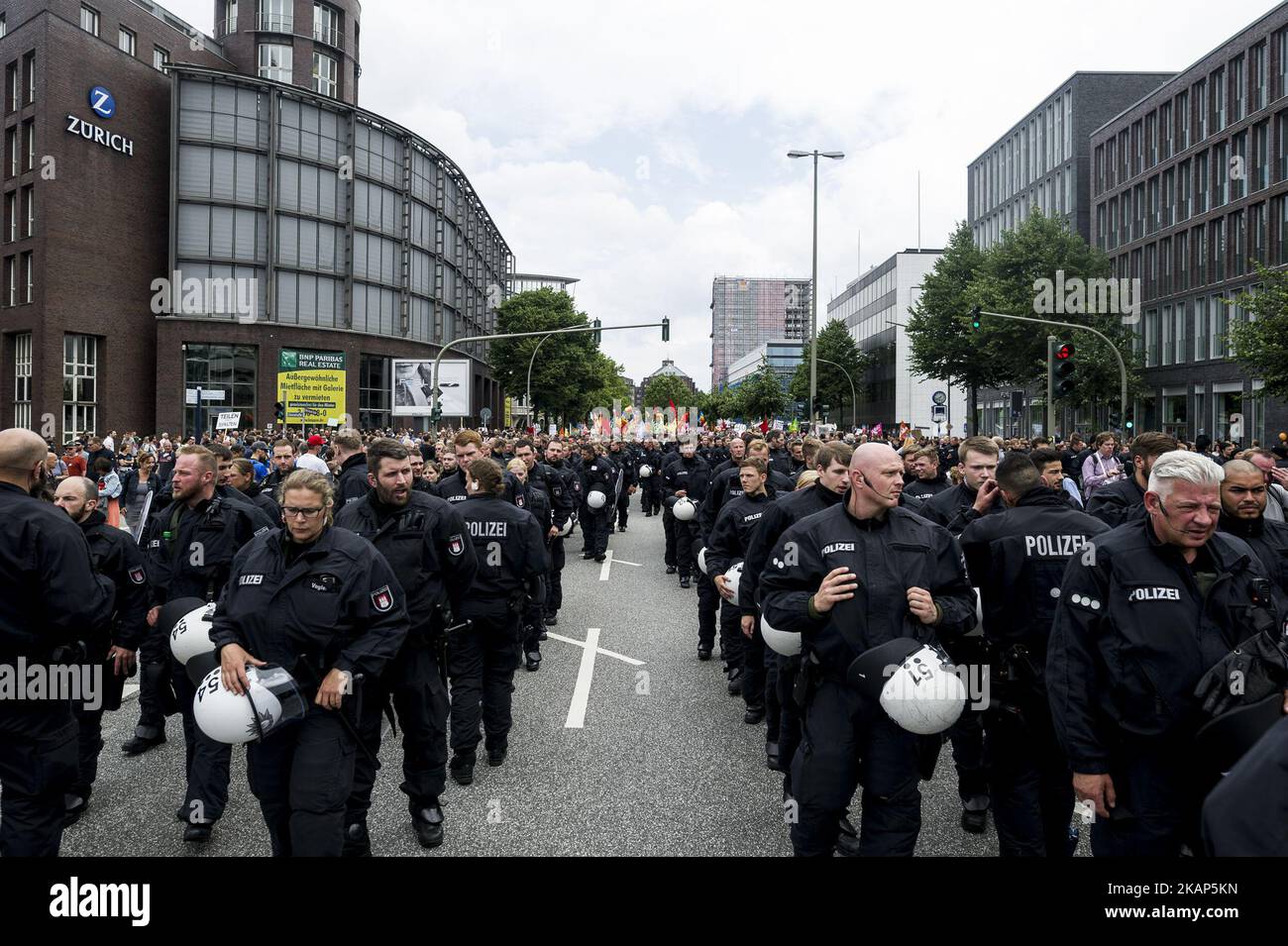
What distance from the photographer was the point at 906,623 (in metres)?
3.87

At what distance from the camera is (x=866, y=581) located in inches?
152

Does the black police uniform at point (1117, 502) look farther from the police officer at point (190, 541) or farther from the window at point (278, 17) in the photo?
the window at point (278, 17)

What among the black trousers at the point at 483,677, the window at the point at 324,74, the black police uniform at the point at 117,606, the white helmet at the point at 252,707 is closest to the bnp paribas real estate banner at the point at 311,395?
the window at the point at 324,74

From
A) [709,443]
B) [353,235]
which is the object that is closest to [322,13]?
[353,235]

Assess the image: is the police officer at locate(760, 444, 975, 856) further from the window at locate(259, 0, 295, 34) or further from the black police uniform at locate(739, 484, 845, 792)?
the window at locate(259, 0, 295, 34)

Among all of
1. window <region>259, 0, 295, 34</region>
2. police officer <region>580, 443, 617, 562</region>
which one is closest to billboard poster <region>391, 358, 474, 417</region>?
police officer <region>580, 443, 617, 562</region>

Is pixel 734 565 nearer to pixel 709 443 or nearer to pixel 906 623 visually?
pixel 906 623

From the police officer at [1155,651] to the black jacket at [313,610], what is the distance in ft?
9.57

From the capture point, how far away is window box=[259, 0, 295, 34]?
5416 centimetres

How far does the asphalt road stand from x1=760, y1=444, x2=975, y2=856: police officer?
103cm

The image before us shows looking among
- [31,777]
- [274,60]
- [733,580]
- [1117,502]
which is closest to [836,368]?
[274,60]

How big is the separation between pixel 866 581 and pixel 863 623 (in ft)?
0.60
